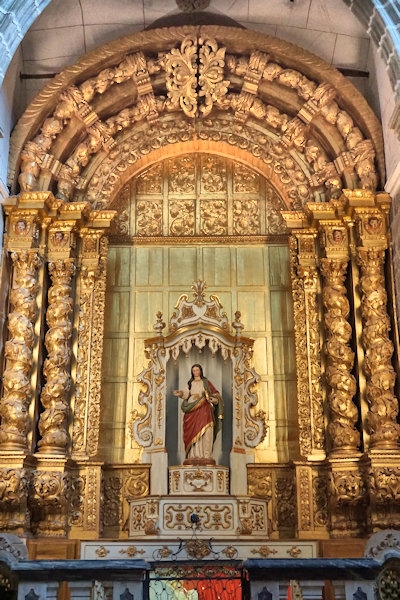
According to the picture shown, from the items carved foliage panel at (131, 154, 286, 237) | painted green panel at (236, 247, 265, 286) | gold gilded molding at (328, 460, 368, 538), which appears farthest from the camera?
carved foliage panel at (131, 154, 286, 237)

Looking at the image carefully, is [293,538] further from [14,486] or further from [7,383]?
[7,383]

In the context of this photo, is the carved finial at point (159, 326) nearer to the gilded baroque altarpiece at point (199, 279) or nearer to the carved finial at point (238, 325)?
the gilded baroque altarpiece at point (199, 279)

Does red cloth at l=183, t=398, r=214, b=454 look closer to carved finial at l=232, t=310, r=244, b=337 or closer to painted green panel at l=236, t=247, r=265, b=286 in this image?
carved finial at l=232, t=310, r=244, b=337

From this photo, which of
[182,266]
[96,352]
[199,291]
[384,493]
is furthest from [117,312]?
[384,493]

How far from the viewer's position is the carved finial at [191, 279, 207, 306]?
40.3 ft

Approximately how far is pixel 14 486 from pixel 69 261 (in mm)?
3573

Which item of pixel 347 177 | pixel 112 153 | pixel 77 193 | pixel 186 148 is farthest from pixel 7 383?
pixel 347 177

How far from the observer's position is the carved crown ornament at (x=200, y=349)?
38.6ft

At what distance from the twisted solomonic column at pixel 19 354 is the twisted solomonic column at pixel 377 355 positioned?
16.3ft

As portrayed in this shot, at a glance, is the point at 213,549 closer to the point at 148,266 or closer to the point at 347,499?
the point at 347,499

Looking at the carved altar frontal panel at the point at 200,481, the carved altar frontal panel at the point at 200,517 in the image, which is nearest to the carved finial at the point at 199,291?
the carved altar frontal panel at the point at 200,481

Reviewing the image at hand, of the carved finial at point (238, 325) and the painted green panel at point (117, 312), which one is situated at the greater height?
the painted green panel at point (117, 312)

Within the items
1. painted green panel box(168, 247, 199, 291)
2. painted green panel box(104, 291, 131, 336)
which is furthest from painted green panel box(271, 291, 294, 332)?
painted green panel box(104, 291, 131, 336)

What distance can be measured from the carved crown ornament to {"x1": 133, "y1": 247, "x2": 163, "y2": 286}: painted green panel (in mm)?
768
